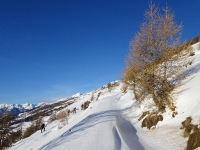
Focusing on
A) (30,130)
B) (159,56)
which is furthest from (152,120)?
(30,130)

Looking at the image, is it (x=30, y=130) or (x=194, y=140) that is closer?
(x=194, y=140)

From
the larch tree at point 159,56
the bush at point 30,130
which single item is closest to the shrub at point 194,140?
the larch tree at point 159,56

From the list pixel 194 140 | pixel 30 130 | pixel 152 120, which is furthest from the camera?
pixel 30 130

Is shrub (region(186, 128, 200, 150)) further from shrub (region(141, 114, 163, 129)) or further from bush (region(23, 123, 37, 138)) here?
bush (region(23, 123, 37, 138))

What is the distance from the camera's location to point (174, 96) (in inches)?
525

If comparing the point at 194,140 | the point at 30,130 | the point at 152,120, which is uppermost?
the point at 30,130

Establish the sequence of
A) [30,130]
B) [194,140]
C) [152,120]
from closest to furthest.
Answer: [194,140] < [152,120] < [30,130]

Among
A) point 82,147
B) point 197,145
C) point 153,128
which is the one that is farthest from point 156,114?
point 82,147

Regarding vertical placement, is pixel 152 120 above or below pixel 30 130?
below

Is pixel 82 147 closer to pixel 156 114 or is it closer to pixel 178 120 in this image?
pixel 178 120

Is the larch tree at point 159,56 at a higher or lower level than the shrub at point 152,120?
higher

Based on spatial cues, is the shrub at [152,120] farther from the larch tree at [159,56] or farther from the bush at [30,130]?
the bush at [30,130]

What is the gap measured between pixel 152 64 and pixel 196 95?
167 inches

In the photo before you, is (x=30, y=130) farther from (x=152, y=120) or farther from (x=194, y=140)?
(x=194, y=140)
